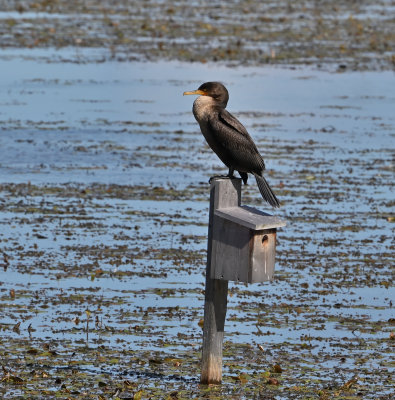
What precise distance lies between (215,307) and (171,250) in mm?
3923

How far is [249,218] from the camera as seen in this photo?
336 inches

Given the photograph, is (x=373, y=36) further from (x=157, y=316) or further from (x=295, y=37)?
(x=157, y=316)

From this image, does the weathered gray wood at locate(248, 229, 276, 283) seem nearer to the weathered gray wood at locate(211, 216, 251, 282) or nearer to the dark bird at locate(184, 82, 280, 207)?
the weathered gray wood at locate(211, 216, 251, 282)

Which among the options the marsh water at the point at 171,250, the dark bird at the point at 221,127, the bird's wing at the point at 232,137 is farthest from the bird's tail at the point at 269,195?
the marsh water at the point at 171,250

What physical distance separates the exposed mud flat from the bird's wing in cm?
1917

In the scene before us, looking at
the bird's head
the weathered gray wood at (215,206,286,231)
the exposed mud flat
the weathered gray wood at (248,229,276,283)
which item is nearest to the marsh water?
the weathered gray wood at (248,229,276,283)

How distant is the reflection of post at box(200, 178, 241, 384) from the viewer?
28.3 feet

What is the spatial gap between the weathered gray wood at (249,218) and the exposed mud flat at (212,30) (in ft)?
65.5

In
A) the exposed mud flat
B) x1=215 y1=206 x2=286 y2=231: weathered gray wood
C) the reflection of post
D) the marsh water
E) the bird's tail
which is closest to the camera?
x1=215 y1=206 x2=286 y2=231: weathered gray wood

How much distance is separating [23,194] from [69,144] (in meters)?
3.64

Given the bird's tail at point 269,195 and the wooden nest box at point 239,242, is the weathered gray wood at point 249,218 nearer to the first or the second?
the wooden nest box at point 239,242

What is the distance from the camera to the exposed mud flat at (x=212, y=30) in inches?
1182

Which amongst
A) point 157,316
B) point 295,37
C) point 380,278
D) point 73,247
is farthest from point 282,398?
point 295,37

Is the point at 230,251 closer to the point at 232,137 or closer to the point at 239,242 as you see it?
the point at 239,242
